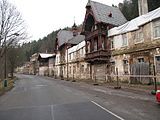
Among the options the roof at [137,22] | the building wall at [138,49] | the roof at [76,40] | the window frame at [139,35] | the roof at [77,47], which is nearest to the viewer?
the roof at [137,22]

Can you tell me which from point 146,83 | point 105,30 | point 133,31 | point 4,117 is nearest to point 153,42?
point 133,31

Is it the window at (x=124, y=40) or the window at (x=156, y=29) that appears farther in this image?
the window at (x=124, y=40)

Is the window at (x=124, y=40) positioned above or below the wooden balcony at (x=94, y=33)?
below

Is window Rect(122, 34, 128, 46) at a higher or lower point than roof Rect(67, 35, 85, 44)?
lower

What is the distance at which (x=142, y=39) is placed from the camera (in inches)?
645

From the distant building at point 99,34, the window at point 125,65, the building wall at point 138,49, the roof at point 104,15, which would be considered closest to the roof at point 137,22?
the building wall at point 138,49

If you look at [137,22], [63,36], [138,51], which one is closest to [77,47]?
[63,36]

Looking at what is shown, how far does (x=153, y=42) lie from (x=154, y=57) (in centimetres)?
169

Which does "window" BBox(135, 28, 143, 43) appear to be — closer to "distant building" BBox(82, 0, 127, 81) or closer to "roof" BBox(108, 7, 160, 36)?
"roof" BBox(108, 7, 160, 36)

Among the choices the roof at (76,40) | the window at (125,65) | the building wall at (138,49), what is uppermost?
the roof at (76,40)

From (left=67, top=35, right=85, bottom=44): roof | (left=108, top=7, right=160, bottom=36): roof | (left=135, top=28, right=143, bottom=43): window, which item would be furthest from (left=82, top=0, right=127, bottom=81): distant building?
(left=67, top=35, right=85, bottom=44): roof

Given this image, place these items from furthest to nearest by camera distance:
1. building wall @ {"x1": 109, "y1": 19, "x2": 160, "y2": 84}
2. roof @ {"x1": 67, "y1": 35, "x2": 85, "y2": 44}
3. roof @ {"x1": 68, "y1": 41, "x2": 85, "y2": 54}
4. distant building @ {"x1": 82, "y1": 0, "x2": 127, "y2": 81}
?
roof @ {"x1": 67, "y1": 35, "x2": 85, "y2": 44}
roof @ {"x1": 68, "y1": 41, "x2": 85, "y2": 54}
distant building @ {"x1": 82, "y1": 0, "x2": 127, "y2": 81}
building wall @ {"x1": 109, "y1": 19, "x2": 160, "y2": 84}

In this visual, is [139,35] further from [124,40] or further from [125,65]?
[125,65]

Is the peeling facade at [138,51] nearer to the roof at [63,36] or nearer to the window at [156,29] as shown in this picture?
the window at [156,29]
